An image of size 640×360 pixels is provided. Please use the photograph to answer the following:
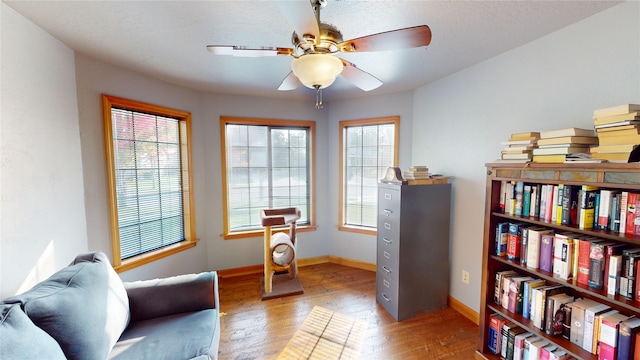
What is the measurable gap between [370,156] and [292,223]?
134 cm

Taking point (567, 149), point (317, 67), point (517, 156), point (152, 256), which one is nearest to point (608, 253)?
point (567, 149)

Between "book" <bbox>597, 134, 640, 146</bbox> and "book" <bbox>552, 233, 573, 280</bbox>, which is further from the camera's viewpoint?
"book" <bbox>552, 233, 573, 280</bbox>

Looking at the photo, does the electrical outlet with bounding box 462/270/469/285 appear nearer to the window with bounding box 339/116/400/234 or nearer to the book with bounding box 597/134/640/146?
the window with bounding box 339/116/400/234

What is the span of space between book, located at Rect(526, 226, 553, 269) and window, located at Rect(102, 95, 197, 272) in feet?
10.3

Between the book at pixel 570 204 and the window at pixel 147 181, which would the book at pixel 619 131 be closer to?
the book at pixel 570 204

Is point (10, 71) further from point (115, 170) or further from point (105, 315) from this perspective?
point (105, 315)

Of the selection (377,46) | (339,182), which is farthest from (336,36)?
(339,182)

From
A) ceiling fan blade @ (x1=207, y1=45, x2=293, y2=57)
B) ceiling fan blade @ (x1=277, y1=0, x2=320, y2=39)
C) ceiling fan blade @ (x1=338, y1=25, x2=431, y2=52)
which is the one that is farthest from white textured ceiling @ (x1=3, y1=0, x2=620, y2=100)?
ceiling fan blade @ (x1=338, y1=25, x2=431, y2=52)

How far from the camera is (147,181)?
2559 mm

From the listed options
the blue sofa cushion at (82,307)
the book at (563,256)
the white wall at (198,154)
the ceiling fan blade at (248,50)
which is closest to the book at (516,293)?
the book at (563,256)

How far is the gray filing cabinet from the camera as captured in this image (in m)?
2.25

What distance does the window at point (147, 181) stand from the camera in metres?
2.26

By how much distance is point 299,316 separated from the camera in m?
2.35

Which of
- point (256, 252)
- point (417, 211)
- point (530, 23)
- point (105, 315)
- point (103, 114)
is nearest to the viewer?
point (105, 315)
